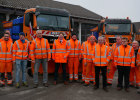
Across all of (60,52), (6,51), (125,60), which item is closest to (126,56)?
(125,60)

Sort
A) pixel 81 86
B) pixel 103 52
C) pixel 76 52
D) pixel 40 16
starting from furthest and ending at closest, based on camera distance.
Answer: pixel 40 16, pixel 76 52, pixel 81 86, pixel 103 52

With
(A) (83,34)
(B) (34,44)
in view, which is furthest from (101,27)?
(A) (83,34)

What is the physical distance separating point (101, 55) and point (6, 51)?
3365mm

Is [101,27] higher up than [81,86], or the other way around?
[101,27]

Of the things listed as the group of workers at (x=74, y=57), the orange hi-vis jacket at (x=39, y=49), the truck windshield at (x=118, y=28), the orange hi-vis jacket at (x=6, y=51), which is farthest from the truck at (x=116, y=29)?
the orange hi-vis jacket at (x=6, y=51)

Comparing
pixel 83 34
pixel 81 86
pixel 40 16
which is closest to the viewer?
pixel 81 86

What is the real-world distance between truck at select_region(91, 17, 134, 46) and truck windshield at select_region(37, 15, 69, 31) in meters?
3.62

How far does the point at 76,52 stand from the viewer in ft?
21.4

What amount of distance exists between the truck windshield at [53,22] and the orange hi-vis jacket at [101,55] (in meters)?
3.26

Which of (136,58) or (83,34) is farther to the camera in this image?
(83,34)

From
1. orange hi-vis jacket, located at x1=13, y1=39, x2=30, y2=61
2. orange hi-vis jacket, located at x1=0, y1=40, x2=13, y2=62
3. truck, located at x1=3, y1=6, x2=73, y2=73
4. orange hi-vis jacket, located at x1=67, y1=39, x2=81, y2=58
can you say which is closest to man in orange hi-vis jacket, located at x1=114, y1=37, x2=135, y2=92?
orange hi-vis jacket, located at x1=67, y1=39, x2=81, y2=58

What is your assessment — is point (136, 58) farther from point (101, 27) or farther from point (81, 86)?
point (101, 27)

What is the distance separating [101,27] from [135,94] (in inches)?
273

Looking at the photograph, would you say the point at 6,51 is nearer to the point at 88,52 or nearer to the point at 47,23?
the point at 47,23
